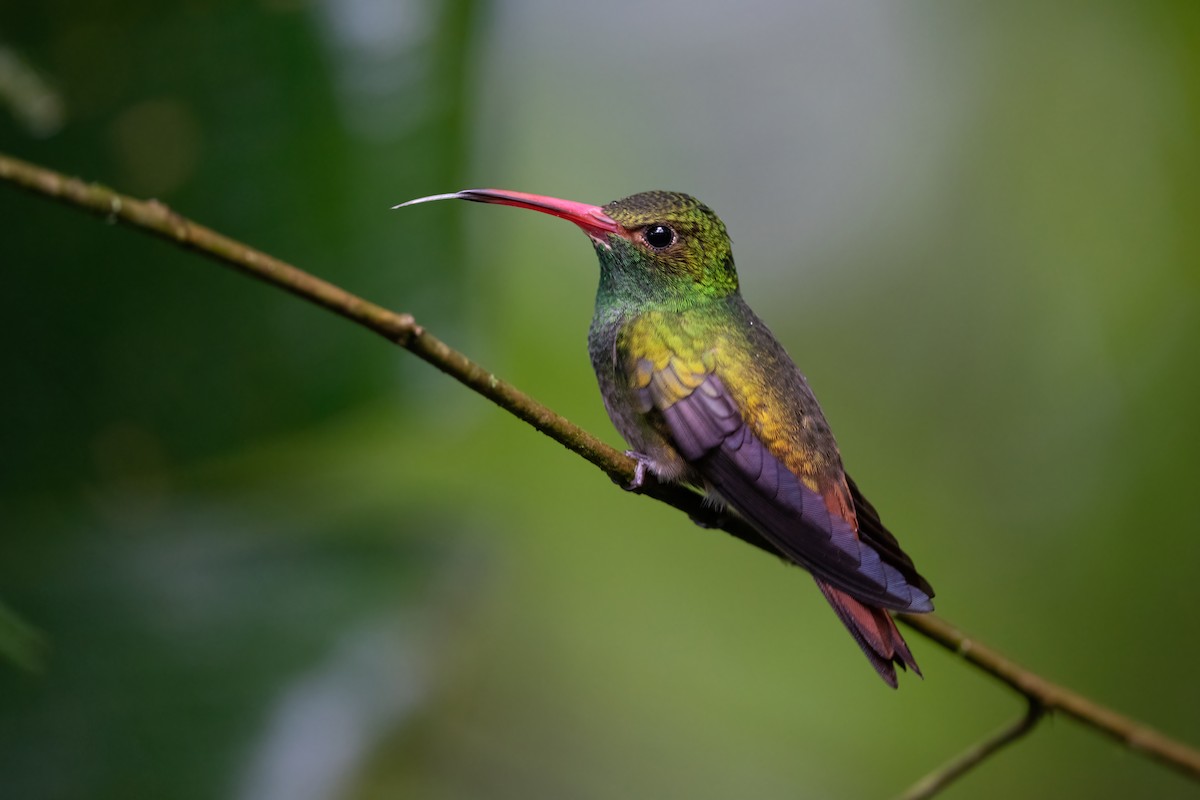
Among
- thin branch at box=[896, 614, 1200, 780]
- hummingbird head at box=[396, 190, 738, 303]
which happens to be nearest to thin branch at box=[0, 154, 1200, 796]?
thin branch at box=[896, 614, 1200, 780]

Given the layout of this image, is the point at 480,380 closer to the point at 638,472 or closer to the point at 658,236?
the point at 638,472

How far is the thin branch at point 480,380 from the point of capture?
81cm

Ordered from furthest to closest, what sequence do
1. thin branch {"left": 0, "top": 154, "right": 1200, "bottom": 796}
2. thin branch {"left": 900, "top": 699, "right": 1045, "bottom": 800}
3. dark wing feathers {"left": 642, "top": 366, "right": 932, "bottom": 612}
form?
A: thin branch {"left": 900, "top": 699, "right": 1045, "bottom": 800} → dark wing feathers {"left": 642, "top": 366, "right": 932, "bottom": 612} → thin branch {"left": 0, "top": 154, "right": 1200, "bottom": 796}

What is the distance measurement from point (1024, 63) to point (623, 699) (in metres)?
2.68

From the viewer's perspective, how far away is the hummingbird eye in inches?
72.1

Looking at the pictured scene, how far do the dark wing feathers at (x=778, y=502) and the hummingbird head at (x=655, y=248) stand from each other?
23 centimetres

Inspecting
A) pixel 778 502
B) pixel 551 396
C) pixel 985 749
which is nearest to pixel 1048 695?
pixel 985 749

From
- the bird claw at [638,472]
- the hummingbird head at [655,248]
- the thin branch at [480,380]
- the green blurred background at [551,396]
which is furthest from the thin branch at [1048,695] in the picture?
the green blurred background at [551,396]

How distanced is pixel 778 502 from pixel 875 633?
197 millimetres

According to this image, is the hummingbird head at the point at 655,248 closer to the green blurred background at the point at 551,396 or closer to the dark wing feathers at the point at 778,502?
the dark wing feathers at the point at 778,502

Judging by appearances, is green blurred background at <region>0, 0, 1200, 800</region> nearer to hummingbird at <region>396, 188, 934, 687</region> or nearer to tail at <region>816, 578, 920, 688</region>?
hummingbird at <region>396, 188, 934, 687</region>

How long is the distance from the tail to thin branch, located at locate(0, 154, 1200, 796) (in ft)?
0.23

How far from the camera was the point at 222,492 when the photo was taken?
218 centimetres

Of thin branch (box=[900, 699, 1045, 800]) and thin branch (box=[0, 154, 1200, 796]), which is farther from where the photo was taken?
thin branch (box=[900, 699, 1045, 800])
